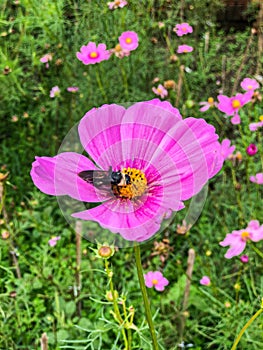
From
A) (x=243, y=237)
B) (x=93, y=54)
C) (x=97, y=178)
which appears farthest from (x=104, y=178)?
(x=93, y=54)

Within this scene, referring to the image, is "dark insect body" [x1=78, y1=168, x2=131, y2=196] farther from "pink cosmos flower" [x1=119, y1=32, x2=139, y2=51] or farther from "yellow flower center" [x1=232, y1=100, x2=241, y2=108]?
"pink cosmos flower" [x1=119, y1=32, x2=139, y2=51]

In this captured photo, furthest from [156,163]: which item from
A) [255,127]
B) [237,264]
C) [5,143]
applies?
[5,143]

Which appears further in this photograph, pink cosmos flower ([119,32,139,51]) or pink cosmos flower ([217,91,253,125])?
pink cosmos flower ([119,32,139,51])

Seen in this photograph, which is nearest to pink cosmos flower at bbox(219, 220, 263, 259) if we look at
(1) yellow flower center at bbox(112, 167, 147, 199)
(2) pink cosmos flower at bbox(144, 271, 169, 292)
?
(2) pink cosmos flower at bbox(144, 271, 169, 292)

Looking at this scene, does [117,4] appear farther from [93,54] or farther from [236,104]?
[236,104]

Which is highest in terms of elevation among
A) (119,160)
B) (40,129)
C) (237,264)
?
(119,160)

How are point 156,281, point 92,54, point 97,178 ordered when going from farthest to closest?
point 92,54
point 156,281
point 97,178

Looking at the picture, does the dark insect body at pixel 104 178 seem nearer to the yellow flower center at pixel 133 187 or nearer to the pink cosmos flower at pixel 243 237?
the yellow flower center at pixel 133 187

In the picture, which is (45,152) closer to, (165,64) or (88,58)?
(88,58)
